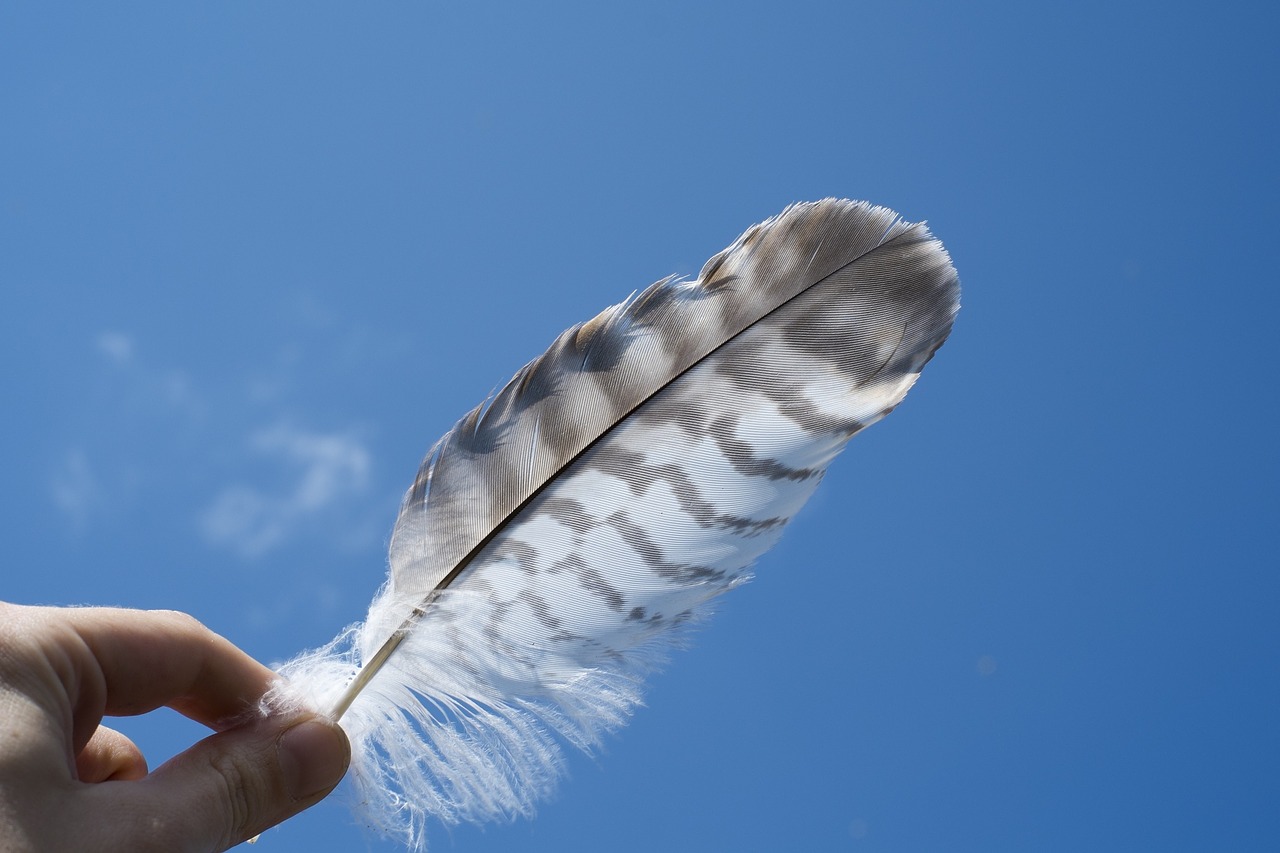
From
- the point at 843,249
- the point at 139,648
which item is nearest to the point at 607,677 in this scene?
the point at 139,648

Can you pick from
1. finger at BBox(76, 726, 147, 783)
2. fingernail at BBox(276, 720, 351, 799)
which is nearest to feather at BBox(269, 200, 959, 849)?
fingernail at BBox(276, 720, 351, 799)

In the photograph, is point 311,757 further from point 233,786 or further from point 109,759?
point 109,759

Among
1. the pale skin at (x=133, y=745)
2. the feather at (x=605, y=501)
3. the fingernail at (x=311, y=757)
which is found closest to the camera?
the pale skin at (x=133, y=745)

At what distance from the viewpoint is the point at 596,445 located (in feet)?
5.56

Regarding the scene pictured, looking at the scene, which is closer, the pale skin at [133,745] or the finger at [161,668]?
the pale skin at [133,745]

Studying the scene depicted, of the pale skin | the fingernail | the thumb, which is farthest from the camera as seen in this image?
the fingernail

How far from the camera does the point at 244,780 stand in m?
1.26

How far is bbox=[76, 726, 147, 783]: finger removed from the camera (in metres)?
1.40

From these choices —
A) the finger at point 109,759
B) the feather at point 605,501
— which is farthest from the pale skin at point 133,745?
the feather at point 605,501

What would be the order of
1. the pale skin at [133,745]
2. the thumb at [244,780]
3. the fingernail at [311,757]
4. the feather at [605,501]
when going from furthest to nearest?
the feather at [605,501] → the fingernail at [311,757] → the thumb at [244,780] → the pale skin at [133,745]

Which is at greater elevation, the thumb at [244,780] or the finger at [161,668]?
the finger at [161,668]

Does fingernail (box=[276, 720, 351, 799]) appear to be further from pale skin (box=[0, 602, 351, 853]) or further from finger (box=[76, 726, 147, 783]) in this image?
finger (box=[76, 726, 147, 783])

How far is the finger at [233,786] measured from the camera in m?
1.10

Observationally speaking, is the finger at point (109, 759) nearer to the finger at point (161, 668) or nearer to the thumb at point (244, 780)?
the finger at point (161, 668)
